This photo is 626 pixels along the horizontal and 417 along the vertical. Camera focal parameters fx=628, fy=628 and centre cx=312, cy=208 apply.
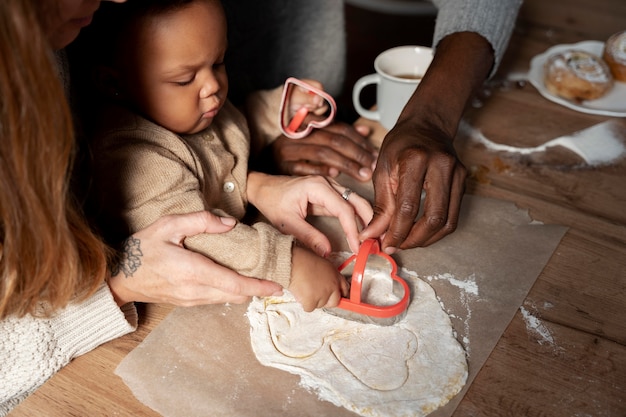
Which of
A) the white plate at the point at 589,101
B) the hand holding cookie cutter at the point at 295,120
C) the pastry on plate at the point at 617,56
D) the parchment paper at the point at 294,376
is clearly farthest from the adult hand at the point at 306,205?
the pastry on plate at the point at 617,56

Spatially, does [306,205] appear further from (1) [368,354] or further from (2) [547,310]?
(2) [547,310]

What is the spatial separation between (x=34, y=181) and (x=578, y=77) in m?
1.14

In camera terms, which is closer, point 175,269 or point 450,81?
point 175,269

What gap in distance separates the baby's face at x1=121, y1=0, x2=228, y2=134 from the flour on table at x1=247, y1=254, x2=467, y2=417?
12.0 inches

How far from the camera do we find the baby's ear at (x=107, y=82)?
0.91 meters

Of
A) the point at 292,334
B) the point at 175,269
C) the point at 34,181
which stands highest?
the point at 34,181

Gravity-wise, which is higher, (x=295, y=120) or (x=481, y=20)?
(x=481, y=20)

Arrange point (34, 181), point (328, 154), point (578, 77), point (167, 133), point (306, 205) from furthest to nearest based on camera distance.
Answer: point (578, 77), point (328, 154), point (306, 205), point (167, 133), point (34, 181)

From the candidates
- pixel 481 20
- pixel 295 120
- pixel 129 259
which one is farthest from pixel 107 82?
pixel 481 20

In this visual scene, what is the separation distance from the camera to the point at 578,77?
1348mm

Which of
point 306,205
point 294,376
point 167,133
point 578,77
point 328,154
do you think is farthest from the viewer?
point 578,77

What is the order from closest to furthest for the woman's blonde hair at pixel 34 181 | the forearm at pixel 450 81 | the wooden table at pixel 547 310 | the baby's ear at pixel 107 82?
the woman's blonde hair at pixel 34 181 < the wooden table at pixel 547 310 < the baby's ear at pixel 107 82 < the forearm at pixel 450 81

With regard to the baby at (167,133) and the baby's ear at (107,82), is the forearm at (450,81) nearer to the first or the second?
the baby at (167,133)

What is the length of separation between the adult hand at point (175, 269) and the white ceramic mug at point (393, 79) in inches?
19.7
